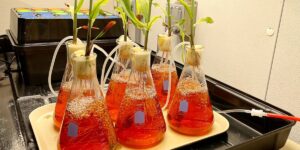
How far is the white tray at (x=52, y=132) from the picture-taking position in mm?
512

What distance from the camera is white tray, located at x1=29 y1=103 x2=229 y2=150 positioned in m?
0.51

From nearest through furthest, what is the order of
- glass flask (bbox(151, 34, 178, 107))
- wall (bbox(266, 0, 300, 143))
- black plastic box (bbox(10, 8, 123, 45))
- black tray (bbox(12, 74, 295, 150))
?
black tray (bbox(12, 74, 295, 150))
glass flask (bbox(151, 34, 178, 107))
black plastic box (bbox(10, 8, 123, 45))
wall (bbox(266, 0, 300, 143))

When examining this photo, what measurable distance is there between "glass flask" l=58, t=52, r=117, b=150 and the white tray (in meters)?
0.05

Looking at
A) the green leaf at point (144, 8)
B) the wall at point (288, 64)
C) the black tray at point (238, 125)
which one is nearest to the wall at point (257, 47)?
the wall at point (288, 64)

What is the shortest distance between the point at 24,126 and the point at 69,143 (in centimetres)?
21

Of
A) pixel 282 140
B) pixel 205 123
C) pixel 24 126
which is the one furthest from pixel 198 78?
pixel 24 126

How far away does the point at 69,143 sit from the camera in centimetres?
45

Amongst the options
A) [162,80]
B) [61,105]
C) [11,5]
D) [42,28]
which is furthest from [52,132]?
[11,5]

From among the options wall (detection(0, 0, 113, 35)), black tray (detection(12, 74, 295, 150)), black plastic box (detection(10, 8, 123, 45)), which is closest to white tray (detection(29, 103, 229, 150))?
black tray (detection(12, 74, 295, 150))

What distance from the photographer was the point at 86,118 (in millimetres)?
462

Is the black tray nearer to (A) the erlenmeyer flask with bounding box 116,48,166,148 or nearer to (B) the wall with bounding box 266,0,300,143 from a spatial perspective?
(A) the erlenmeyer flask with bounding box 116,48,166,148

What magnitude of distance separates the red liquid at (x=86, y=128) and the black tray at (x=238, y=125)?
0.12 metres

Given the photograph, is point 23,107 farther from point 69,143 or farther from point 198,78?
point 198,78

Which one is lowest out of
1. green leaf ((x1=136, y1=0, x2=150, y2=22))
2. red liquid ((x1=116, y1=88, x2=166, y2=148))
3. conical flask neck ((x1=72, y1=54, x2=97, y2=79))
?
red liquid ((x1=116, y1=88, x2=166, y2=148))
